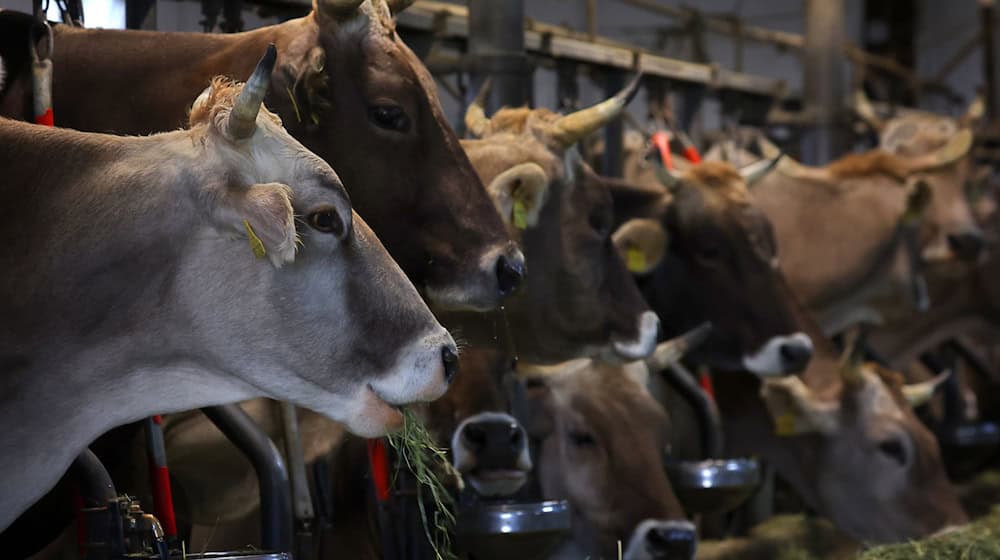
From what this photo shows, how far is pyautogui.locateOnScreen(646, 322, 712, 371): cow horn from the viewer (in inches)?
205

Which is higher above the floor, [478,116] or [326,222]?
[478,116]

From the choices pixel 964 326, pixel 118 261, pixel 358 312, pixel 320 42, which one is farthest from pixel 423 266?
pixel 964 326

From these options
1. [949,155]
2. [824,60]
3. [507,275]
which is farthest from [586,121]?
[824,60]

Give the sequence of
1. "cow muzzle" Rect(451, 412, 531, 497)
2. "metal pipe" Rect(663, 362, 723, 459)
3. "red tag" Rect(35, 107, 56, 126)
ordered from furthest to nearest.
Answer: "metal pipe" Rect(663, 362, 723, 459) < "cow muzzle" Rect(451, 412, 531, 497) < "red tag" Rect(35, 107, 56, 126)

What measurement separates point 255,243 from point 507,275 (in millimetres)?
1067

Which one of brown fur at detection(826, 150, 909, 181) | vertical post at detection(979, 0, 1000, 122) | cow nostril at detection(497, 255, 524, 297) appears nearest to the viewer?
cow nostril at detection(497, 255, 524, 297)

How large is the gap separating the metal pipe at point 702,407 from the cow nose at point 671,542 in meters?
0.72

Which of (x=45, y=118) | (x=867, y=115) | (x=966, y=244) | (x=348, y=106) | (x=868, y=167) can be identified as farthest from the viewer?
(x=867, y=115)

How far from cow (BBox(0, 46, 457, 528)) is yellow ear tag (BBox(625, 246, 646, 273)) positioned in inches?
107

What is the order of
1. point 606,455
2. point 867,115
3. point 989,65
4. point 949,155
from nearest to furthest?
point 606,455 → point 949,155 → point 867,115 → point 989,65

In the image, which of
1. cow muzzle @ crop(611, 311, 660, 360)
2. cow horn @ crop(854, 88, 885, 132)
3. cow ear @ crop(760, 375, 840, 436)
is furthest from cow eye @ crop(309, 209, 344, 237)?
cow horn @ crop(854, 88, 885, 132)

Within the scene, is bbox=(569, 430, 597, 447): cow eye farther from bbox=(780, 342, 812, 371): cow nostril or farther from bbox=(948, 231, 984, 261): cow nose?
bbox=(948, 231, 984, 261): cow nose

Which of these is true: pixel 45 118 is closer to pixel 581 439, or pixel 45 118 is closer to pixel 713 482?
pixel 581 439

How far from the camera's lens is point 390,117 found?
348cm
